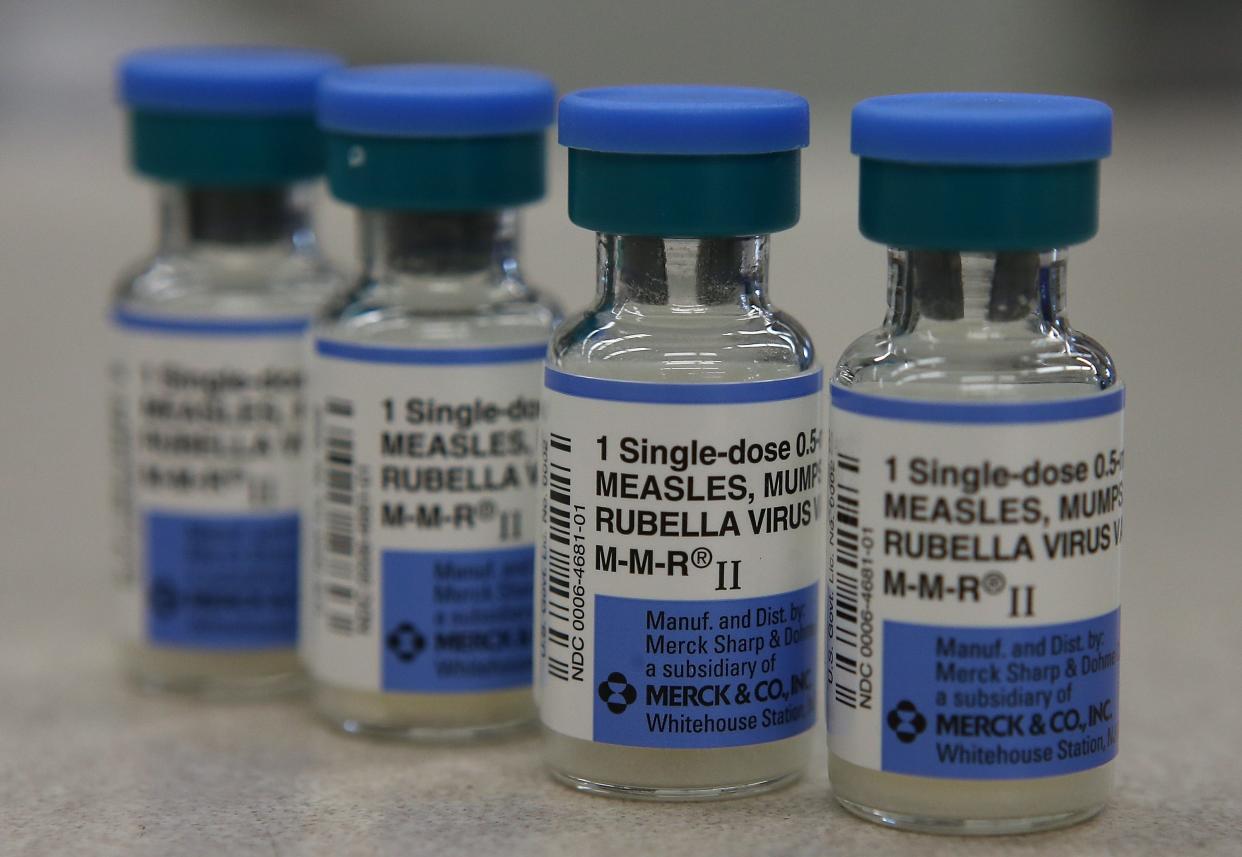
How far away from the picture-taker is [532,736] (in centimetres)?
74

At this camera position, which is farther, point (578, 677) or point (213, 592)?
point (213, 592)

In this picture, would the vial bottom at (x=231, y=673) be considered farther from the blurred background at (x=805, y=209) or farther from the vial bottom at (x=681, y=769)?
the vial bottom at (x=681, y=769)

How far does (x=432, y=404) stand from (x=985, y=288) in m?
0.22

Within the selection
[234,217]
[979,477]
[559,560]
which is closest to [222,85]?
[234,217]

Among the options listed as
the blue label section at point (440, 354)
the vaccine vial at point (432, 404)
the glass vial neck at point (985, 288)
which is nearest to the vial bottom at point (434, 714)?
the vaccine vial at point (432, 404)

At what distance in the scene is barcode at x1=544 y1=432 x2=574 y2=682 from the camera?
2.13 ft

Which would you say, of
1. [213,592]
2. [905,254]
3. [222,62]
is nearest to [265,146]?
→ [222,62]

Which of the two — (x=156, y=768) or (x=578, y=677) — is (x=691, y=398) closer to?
(x=578, y=677)

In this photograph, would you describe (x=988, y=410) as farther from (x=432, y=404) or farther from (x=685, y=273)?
(x=432, y=404)

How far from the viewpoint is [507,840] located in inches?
24.8

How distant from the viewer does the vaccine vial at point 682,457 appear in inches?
24.4

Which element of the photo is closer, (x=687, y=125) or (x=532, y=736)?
(x=687, y=125)

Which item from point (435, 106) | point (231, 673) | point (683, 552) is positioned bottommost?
point (231, 673)

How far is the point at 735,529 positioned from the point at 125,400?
31 centimetres
